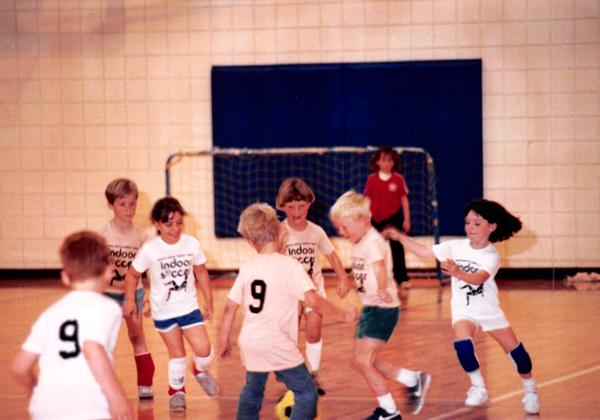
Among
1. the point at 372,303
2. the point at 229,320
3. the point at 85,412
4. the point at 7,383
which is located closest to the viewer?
the point at 85,412

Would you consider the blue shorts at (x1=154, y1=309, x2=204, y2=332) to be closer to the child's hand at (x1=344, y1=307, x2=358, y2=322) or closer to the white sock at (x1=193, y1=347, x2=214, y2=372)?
the white sock at (x1=193, y1=347, x2=214, y2=372)

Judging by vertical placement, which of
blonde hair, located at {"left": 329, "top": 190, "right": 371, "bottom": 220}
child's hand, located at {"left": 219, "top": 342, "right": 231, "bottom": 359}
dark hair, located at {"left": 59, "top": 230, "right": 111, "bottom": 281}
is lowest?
child's hand, located at {"left": 219, "top": 342, "right": 231, "bottom": 359}

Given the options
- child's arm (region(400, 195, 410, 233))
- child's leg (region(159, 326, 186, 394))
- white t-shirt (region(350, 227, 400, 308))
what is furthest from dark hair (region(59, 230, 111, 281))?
child's arm (region(400, 195, 410, 233))

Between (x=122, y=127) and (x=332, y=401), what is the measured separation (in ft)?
27.3

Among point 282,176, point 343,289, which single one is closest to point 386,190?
point 282,176

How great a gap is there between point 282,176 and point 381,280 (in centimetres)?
811

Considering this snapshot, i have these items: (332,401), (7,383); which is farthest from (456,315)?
(7,383)

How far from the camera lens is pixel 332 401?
8.26m

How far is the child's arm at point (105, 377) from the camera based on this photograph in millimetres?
4789

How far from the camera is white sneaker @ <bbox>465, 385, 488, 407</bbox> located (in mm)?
7988

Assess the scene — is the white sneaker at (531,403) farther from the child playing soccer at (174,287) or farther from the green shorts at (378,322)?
the child playing soccer at (174,287)

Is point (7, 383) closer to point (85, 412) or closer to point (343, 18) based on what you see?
point (85, 412)

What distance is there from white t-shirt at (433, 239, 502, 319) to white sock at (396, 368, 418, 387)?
1.81ft

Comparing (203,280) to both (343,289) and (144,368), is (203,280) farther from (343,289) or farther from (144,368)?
(343,289)
